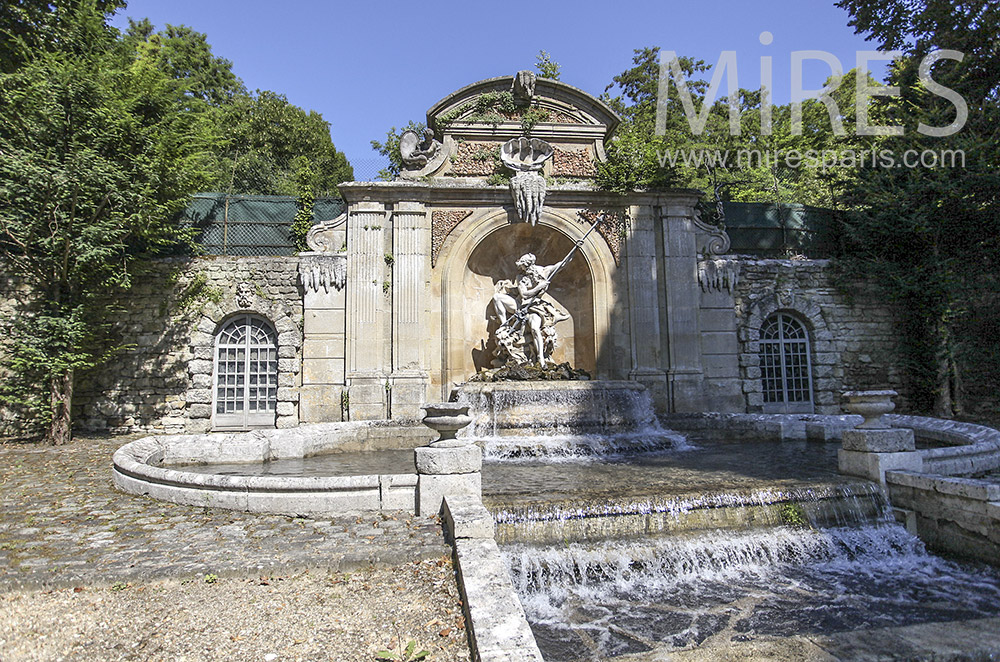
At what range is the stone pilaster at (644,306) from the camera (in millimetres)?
11406

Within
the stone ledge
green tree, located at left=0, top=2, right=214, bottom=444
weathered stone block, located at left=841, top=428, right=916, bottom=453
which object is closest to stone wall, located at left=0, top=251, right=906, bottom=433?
green tree, located at left=0, top=2, right=214, bottom=444

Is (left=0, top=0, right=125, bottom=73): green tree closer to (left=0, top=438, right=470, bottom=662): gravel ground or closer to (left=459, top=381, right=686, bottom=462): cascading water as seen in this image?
(left=0, top=438, right=470, bottom=662): gravel ground

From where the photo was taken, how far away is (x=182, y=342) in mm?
11266

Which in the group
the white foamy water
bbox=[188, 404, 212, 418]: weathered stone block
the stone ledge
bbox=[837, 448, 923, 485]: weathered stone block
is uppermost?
bbox=[188, 404, 212, 418]: weathered stone block

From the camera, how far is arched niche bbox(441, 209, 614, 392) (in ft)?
37.8

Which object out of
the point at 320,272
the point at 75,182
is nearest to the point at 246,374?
the point at 320,272

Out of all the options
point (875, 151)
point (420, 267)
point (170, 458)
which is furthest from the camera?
point (875, 151)

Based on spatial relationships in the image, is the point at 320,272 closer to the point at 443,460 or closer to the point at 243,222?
the point at 243,222

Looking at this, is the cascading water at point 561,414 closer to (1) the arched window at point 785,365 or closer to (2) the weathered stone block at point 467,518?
(2) the weathered stone block at point 467,518

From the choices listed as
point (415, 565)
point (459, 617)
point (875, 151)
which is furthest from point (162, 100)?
point (875, 151)

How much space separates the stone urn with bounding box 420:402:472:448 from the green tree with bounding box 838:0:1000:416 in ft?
36.3

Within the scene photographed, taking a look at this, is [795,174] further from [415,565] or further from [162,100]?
[415,565]

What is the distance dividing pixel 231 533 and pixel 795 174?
25240mm

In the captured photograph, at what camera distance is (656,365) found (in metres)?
11.5
